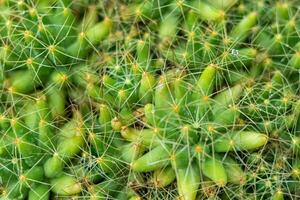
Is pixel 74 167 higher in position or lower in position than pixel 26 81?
lower

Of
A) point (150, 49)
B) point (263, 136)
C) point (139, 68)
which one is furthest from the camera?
point (150, 49)

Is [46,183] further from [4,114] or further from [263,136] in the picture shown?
[263,136]

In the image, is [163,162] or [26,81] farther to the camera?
[26,81]

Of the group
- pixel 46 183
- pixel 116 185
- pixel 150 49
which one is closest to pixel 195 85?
pixel 150 49

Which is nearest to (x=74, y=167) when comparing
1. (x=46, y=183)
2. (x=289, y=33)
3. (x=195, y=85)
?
(x=46, y=183)

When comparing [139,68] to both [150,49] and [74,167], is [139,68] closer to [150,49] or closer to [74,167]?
[150,49]

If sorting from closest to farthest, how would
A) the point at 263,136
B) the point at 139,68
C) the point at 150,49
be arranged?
1. the point at 263,136
2. the point at 139,68
3. the point at 150,49

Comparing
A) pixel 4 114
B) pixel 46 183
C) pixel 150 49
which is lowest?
pixel 46 183
